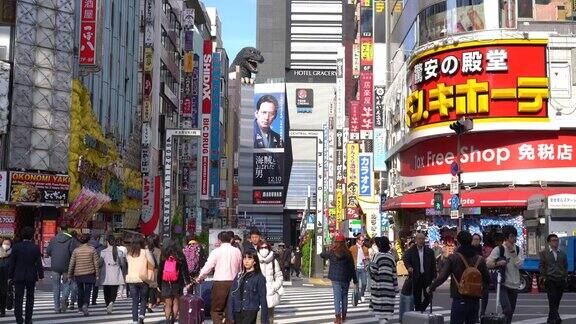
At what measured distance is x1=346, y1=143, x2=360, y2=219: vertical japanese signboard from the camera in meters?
64.6

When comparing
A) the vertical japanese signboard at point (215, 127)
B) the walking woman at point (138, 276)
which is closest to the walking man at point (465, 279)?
the walking woman at point (138, 276)

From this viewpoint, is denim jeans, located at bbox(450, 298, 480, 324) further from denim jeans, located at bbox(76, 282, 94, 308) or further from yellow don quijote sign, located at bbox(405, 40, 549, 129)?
yellow don quijote sign, located at bbox(405, 40, 549, 129)

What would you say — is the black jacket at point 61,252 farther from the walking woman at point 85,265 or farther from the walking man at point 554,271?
the walking man at point 554,271

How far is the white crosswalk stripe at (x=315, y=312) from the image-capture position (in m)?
18.4

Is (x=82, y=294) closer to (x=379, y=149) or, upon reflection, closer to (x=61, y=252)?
(x=61, y=252)

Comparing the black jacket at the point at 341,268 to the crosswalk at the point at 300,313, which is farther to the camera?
the crosswalk at the point at 300,313

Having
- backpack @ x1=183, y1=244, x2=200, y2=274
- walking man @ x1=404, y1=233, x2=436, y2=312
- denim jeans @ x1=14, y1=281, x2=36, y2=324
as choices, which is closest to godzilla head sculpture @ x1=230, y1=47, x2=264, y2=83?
backpack @ x1=183, y1=244, x2=200, y2=274

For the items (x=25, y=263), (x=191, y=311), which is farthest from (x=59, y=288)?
(x=191, y=311)

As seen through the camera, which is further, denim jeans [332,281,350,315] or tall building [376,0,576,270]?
tall building [376,0,576,270]

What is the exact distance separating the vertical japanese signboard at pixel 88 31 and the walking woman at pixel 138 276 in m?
27.2

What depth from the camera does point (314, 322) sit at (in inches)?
706

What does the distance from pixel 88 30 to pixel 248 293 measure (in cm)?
3226

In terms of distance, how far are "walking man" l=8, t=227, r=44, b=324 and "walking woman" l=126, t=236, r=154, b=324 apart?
1.67 meters

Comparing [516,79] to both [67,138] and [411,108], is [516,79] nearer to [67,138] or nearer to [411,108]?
[411,108]
